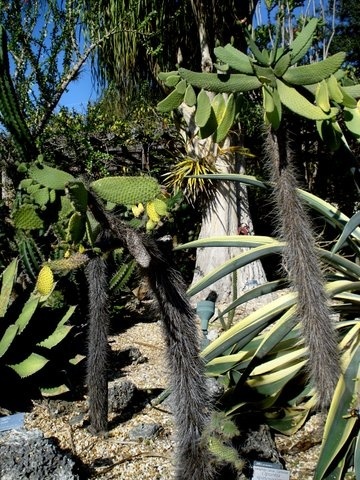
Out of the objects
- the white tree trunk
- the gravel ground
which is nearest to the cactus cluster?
the gravel ground

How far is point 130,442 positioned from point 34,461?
1.94 feet

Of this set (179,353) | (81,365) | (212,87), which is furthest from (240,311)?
(212,87)

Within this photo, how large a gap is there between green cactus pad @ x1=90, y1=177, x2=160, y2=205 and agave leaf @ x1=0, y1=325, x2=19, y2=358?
64.4 inches

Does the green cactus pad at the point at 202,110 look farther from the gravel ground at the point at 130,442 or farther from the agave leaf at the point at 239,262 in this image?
the gravel ground at the point at 130,442

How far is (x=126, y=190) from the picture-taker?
1621mm

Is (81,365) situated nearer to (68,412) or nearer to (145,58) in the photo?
(68,412)

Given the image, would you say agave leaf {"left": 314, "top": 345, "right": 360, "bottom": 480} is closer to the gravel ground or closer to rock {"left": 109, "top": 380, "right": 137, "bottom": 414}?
the gravel ground

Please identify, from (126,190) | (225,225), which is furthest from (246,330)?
(225,225)

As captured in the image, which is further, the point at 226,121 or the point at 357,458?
the point at 357,458

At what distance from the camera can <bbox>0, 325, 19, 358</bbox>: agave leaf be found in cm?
Result: 298

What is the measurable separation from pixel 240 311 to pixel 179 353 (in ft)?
10.9

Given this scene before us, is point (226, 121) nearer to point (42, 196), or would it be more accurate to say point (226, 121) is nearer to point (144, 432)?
point (42, 196)

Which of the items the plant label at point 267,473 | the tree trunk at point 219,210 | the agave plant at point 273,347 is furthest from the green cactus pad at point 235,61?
the tree trunk at point 219,210

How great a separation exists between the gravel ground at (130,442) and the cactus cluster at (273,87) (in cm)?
140
